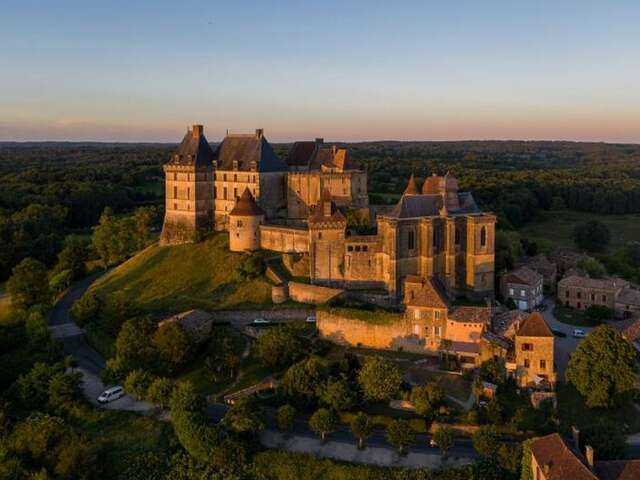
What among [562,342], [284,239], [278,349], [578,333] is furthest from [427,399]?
[284,239]

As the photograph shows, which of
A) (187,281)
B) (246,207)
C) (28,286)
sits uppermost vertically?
(246,207)

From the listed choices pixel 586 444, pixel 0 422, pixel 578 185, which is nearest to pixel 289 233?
pixel 0 422

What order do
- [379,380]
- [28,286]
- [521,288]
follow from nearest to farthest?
[379,380], [521,288], [28,286]

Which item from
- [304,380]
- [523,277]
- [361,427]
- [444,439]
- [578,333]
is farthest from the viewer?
[523,277]

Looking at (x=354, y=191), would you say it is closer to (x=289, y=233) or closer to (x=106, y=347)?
(x=289, y=233)

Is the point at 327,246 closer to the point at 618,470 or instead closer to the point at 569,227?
the point at 618,470

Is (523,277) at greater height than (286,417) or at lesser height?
greater

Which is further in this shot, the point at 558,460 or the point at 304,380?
the point at 304,380

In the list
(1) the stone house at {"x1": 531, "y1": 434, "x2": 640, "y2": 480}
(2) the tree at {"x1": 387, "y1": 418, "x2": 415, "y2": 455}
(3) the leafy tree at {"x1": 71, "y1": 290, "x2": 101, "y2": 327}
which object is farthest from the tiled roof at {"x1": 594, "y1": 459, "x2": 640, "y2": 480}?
(3) the leafy tree at {"x1": 71, "y1": 290, "x2": 101, "y2": 327}
